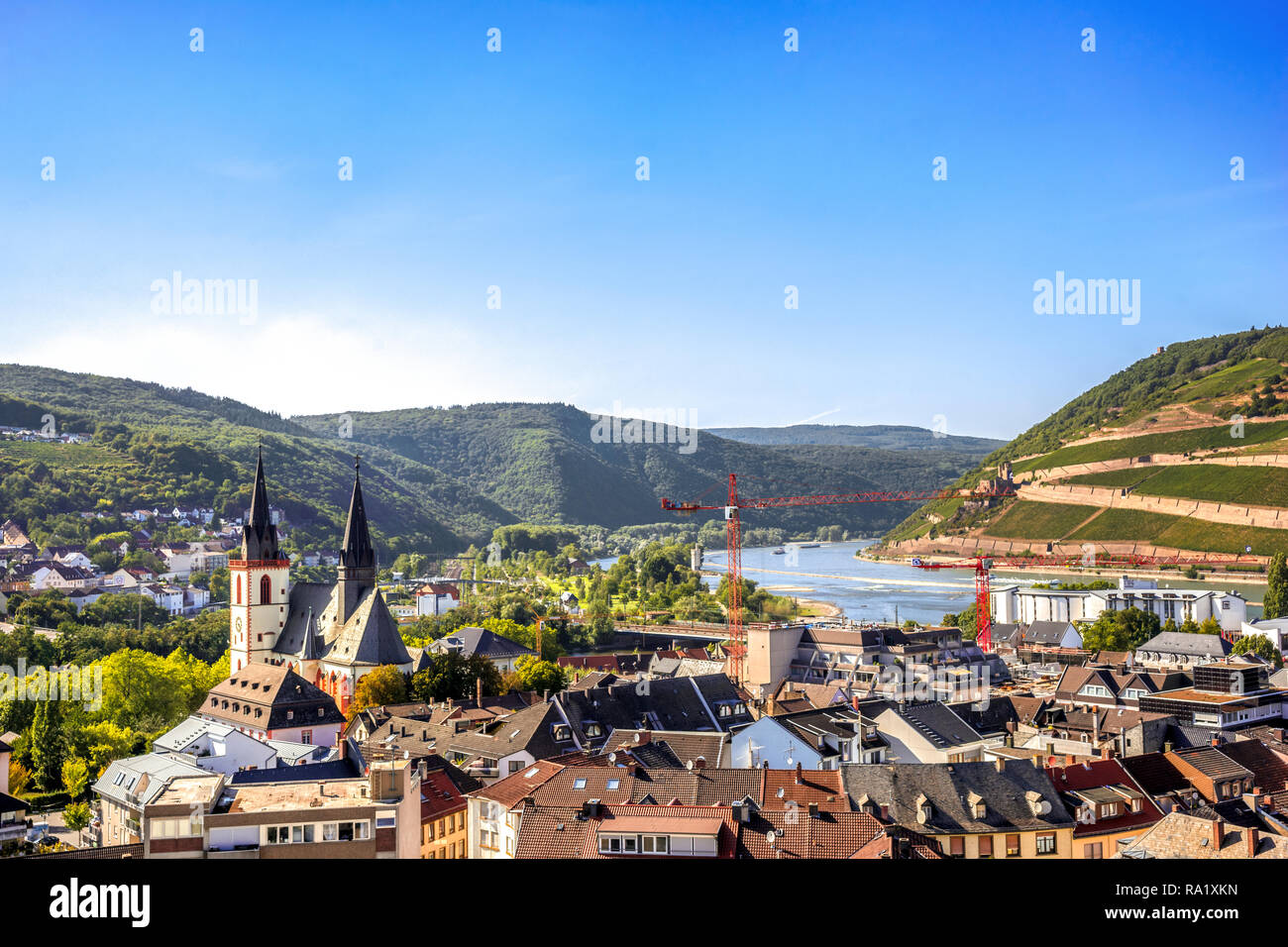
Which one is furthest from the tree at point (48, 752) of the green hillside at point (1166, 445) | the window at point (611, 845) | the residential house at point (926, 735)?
the green hillside at point (1166, 445)

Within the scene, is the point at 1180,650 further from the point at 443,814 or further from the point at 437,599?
the point at 437,599

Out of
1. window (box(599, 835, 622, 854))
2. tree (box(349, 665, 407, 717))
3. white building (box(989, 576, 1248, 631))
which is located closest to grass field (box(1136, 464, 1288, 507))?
white building (box(989, 576, 1248, 631))

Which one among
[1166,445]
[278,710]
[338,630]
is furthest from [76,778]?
[1166,445]

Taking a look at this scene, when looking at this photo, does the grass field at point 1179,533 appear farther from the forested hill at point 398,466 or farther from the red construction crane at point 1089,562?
the forested hill at point 398,466

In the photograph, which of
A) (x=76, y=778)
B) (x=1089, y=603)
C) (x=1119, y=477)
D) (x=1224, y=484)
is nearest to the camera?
(x=76, y=778)

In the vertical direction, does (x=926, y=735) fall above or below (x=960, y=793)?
below
